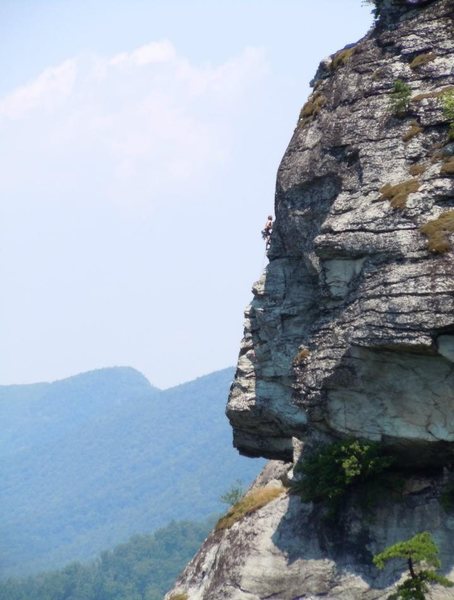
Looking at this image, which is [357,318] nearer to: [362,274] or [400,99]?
[362,274]

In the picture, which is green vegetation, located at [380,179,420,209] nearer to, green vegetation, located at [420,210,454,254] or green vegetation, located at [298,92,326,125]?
green vegetation, located at [420,210,454,254]

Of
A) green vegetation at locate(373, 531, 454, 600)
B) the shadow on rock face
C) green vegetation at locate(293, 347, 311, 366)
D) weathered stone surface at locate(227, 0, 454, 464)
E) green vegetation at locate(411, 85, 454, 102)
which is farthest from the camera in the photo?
green vegetation at locate(411, 85, 454, 102)

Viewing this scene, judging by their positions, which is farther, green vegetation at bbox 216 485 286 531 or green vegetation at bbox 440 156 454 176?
green vegetation at bbox 216 485 286 531

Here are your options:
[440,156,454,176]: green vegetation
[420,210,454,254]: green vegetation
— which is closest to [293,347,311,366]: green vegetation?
[420,210,454,254]: green vegetation

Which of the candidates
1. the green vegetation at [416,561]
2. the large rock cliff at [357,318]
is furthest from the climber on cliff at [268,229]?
the green vegetation at [416,561]

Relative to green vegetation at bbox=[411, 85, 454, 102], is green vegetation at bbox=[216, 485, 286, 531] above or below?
below

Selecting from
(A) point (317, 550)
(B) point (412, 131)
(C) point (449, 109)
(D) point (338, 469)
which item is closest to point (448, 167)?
(C) point (449, 109)

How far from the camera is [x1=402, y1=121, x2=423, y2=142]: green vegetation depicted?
45.1m

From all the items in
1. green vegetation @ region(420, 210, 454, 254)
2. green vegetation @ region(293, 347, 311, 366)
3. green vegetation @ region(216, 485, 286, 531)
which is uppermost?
green vegetation @ region(420, 210, 454, 254)

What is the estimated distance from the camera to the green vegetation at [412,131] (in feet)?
148

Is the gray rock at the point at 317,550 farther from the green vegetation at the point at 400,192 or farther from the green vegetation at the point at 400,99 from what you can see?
the green vegetation at the point at 400,99

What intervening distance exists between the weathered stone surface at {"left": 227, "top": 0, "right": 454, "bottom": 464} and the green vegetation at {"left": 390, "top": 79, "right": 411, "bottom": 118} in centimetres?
34

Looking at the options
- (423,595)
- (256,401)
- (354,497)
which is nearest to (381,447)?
(354,497)

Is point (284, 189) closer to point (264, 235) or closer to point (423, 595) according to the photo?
point (264, 235)
